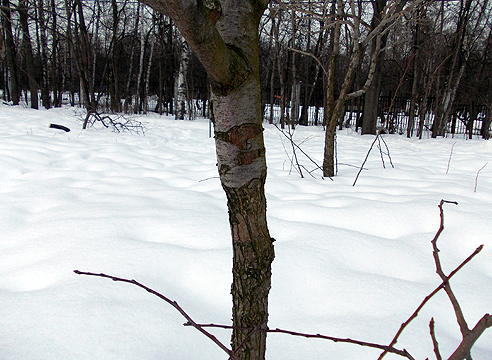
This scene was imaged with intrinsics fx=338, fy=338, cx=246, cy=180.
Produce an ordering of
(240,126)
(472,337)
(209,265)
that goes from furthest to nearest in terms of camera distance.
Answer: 1. (209,265)
2. (240,126)
3. (472,337)

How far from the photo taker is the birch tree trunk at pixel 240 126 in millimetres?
582

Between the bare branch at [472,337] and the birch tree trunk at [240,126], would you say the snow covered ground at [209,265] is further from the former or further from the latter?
the bare branch at [472,337]

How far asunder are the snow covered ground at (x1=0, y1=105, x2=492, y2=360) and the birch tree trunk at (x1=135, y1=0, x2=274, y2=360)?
0.46m

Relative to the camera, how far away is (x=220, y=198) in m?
2.77

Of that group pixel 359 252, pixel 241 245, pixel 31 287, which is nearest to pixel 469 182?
pixel 359 252

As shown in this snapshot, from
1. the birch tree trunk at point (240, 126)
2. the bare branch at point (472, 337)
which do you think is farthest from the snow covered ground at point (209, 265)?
the bare branch at point (472, 337)

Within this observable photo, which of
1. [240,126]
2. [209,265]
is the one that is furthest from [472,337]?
[209,265]

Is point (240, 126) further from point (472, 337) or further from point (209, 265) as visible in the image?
point (209, 265)

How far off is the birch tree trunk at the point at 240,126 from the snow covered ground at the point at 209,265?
0.46 meters

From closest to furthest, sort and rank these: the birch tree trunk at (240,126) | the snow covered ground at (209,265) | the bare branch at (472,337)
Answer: the bare branch at (472,337) → the birch tree trunk at (240,126) → the snow covered ground at (209,265)

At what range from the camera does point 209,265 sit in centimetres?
161

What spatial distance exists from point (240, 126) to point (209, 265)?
3.45ft

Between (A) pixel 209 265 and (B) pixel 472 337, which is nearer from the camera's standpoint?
(B) pixel 472 337

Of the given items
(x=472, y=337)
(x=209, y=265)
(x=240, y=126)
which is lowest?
(x=209, y=265)
